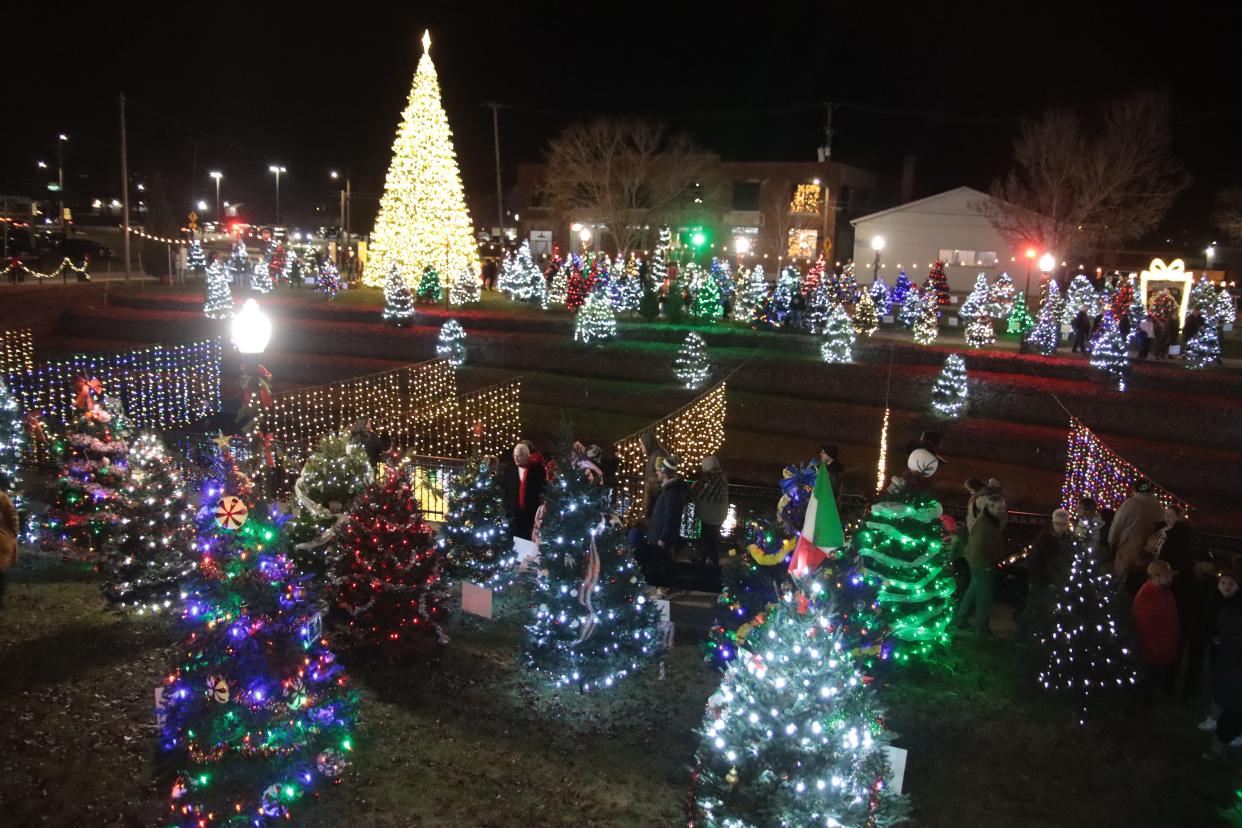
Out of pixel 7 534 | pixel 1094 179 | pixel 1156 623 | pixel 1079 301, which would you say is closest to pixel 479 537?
pixel 7 534

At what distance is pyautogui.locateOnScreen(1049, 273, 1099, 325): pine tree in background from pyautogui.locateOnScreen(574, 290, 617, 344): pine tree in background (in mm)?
12442

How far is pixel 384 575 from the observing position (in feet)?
25.0

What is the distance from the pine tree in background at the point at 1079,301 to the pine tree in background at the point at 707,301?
9390 millimetres

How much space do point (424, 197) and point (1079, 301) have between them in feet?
64.5

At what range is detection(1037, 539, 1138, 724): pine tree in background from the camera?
277 inches

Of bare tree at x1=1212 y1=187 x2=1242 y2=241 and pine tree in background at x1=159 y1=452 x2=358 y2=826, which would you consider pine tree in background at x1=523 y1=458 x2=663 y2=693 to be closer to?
pine tree in background at x1=159 y1=452 x2=358 y2=826

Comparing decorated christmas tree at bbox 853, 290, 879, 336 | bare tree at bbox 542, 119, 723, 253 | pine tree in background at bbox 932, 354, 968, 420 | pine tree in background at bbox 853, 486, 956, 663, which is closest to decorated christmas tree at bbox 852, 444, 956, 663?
pine tree in background at bbox 853, 486, 956, 663

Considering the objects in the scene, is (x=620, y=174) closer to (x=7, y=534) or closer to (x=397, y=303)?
(x=397, y=303)

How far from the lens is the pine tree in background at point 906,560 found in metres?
7.63

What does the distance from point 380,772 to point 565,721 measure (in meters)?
1.42

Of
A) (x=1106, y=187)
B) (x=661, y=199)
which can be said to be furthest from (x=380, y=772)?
(x=661, y=199)

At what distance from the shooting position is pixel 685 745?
21.5ft

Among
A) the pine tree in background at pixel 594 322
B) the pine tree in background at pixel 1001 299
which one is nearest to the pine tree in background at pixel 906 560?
the pine tree in background at pixel 594 322

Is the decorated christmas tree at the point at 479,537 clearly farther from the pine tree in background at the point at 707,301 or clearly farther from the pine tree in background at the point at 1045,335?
the pine tree in background at the point at 707,301
